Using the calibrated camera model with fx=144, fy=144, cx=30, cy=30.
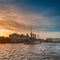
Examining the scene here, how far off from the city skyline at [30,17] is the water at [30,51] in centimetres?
21

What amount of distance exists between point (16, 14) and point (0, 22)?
310 millimetres

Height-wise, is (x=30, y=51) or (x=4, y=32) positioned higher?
(x=4, y=32)

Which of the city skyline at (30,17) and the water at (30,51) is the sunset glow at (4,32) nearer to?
the city skyline at (30,17)

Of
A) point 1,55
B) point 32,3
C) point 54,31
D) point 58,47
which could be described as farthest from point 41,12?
point 1,55

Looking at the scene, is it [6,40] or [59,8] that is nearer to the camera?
[6,40]

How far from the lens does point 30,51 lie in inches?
103

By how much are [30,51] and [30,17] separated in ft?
2.02

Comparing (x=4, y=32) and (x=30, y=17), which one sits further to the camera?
(x=30, y=17)

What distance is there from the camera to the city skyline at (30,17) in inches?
97.7

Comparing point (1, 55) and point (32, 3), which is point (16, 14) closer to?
point (32, 3)

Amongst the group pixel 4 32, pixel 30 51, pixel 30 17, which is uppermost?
pixel 30 17

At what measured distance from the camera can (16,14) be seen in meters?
2.53

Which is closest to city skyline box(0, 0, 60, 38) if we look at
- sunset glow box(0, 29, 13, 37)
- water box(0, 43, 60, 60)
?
sunset glow box(0, 29, 13, 37)

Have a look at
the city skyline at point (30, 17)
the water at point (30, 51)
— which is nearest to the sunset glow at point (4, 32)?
the city skyline at point (30, 17)
